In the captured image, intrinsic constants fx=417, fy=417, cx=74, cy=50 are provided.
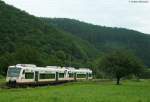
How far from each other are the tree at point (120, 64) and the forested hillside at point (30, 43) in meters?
20.3

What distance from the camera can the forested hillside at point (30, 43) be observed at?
9569 centimetres

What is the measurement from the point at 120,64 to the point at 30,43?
48303 mm

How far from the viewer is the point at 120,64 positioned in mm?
81062

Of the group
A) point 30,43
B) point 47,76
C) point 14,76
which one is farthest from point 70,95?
point 30,43

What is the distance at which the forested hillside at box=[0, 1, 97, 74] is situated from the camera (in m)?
95.7

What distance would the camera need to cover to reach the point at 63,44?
152 m

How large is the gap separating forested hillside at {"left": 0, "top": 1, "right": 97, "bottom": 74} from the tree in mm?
20320

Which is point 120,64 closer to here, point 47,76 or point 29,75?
point 47,76

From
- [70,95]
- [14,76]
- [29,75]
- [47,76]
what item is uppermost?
[47,76]

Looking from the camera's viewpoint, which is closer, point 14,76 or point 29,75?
point 14,76

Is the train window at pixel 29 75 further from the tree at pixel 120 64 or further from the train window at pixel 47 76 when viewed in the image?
the tree at pixel 120 64

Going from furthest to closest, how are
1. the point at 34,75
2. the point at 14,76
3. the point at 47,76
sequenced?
1. the point at 47,76
2. the point at 34,75
3. the point at 14,76

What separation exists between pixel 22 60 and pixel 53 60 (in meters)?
21.7

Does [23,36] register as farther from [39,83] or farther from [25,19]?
[39,83]
